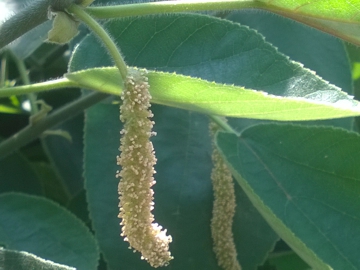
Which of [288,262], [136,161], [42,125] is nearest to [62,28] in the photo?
[136,161]

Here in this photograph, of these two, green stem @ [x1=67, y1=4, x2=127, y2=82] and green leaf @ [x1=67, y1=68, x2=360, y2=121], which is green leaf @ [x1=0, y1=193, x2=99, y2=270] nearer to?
green leaf @ [x1=67, y1=68, x2=360, y2=121]

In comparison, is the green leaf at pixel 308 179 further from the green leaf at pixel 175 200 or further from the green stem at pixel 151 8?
the green stem at pixel 151 8

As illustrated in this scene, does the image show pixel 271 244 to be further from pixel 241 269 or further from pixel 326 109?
pixel 326 109

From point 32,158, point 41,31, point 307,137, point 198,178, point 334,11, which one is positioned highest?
point 334,11

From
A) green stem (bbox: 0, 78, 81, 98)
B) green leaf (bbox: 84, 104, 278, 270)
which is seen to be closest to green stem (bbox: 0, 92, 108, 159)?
green leaf (bbox: 84, 104, 278, 270)

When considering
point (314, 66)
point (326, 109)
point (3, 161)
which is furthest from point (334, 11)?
point (3, 161)

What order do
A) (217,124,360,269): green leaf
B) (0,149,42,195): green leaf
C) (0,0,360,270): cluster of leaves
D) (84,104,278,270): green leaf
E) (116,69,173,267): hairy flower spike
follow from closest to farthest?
(116,69,173,267): hairy flower spike < (0,0,360,270): cluster of leaves < (217,124,360,269): green leaf < (84,104,278,270): green leaf < (0,149,42,195): green leaf

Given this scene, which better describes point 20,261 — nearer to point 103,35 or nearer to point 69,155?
point 103,35
